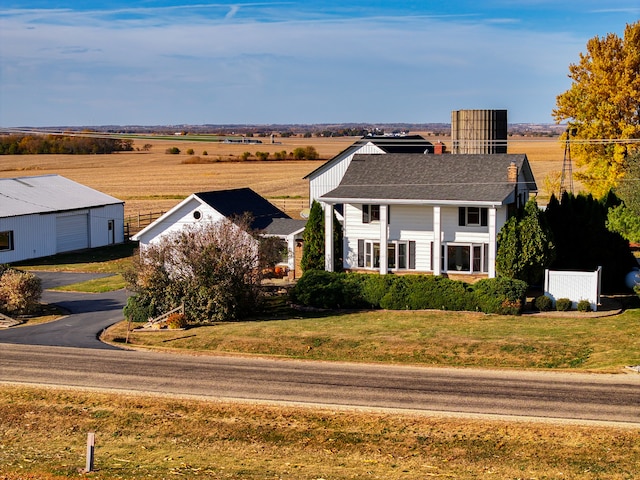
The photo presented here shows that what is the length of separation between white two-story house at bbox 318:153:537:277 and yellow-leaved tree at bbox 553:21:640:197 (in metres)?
11.4

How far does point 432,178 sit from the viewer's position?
169ft

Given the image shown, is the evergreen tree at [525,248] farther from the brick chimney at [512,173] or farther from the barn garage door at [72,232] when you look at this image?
the barn garage door at [72,232]

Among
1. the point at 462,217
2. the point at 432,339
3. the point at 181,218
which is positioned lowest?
the point at 432,339

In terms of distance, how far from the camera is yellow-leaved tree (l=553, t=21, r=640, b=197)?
60.9 m

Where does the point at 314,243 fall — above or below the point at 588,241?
below

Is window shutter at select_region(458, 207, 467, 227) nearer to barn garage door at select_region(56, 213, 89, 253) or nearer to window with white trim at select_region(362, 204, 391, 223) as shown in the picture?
window with white trim at select_region(362, 204, 391, 223)

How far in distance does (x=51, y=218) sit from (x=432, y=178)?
31067 mm

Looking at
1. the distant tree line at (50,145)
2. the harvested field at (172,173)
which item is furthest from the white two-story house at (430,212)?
the distant tree line at (50,145)

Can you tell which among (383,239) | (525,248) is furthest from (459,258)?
(525,248)

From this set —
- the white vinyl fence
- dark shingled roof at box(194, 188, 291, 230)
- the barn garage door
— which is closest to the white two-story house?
the white vinyl fence

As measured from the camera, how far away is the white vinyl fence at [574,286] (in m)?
43.8

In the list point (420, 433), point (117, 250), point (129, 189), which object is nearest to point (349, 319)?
point (420, 433)

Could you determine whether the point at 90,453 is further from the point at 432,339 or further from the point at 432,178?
the point at 432,178

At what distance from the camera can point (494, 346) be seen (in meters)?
36.6
